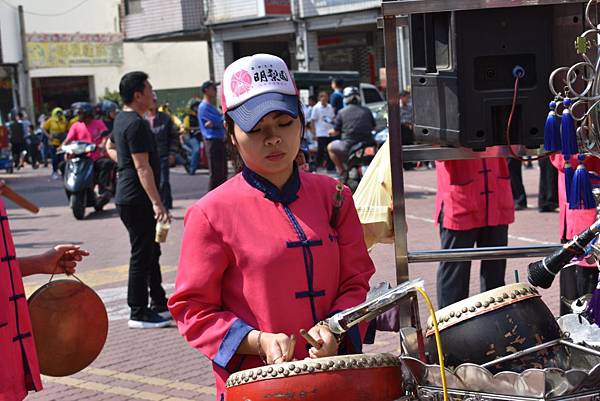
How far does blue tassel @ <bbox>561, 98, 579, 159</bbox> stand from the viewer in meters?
3.06

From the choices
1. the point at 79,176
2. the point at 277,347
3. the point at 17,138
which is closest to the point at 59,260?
the point at 277,347

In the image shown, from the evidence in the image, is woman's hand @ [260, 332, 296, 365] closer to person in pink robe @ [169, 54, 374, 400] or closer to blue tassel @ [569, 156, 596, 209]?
person in pink robe @ [169, 54, 374, 400]

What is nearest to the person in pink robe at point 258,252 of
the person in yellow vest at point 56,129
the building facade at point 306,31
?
the person in yellow vest at point 56,129

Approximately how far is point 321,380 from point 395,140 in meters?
0.93

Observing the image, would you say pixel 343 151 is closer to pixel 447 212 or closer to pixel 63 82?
pixel 447 212

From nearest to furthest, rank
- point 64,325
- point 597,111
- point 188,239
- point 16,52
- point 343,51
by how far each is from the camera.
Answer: point 188,239
point 597,111
point 64,325
point 343,51
point 16,52

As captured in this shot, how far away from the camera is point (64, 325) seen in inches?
142

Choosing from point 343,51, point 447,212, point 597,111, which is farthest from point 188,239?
point 343,51

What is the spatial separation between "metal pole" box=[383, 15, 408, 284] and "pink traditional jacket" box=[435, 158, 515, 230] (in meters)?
2.90

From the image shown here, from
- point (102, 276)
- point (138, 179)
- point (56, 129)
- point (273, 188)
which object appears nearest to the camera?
point (273, 188)

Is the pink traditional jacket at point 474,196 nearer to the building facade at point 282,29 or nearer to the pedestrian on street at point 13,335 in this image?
the pedestrian on street at point 13,335

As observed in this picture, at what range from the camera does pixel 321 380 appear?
2.57 metres

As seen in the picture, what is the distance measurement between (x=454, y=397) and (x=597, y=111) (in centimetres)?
109

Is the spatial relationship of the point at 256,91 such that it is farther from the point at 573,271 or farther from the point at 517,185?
the point at 517,185
